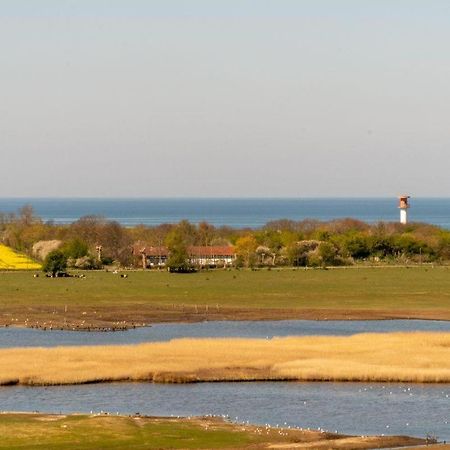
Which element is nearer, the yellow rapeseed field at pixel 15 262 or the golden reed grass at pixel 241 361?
the golden reed grass at pixel 241 361

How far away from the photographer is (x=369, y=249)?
176500 mm

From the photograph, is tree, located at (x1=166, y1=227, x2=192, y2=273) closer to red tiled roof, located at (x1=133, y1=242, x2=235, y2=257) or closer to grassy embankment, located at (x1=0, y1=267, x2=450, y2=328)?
red tiled roof, located at (x1=133, y1=242, x2=235, y2=257)

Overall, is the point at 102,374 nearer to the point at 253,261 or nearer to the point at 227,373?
the point at 227,373

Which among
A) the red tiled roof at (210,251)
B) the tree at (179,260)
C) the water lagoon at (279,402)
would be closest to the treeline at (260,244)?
the red tiled roof at (210,251)

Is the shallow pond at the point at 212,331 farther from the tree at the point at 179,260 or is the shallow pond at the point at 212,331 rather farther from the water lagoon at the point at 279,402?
the tree at the point at 179,260

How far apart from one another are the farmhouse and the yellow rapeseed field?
1496 cm

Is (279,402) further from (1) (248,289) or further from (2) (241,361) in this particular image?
(1) (248,289)

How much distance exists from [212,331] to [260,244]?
3493 inches

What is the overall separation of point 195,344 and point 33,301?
38.1 meters

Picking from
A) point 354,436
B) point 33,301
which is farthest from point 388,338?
point 33,301

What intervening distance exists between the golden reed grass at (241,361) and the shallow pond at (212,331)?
6649mm

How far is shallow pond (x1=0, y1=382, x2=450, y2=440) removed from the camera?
54.9 metres

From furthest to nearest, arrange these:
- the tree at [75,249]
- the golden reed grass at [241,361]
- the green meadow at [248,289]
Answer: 1. the tree at [75,249]
2. the green meadow at [248,289]
3. the golden reed grass at [241,361]

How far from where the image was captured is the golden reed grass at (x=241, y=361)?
216ft
